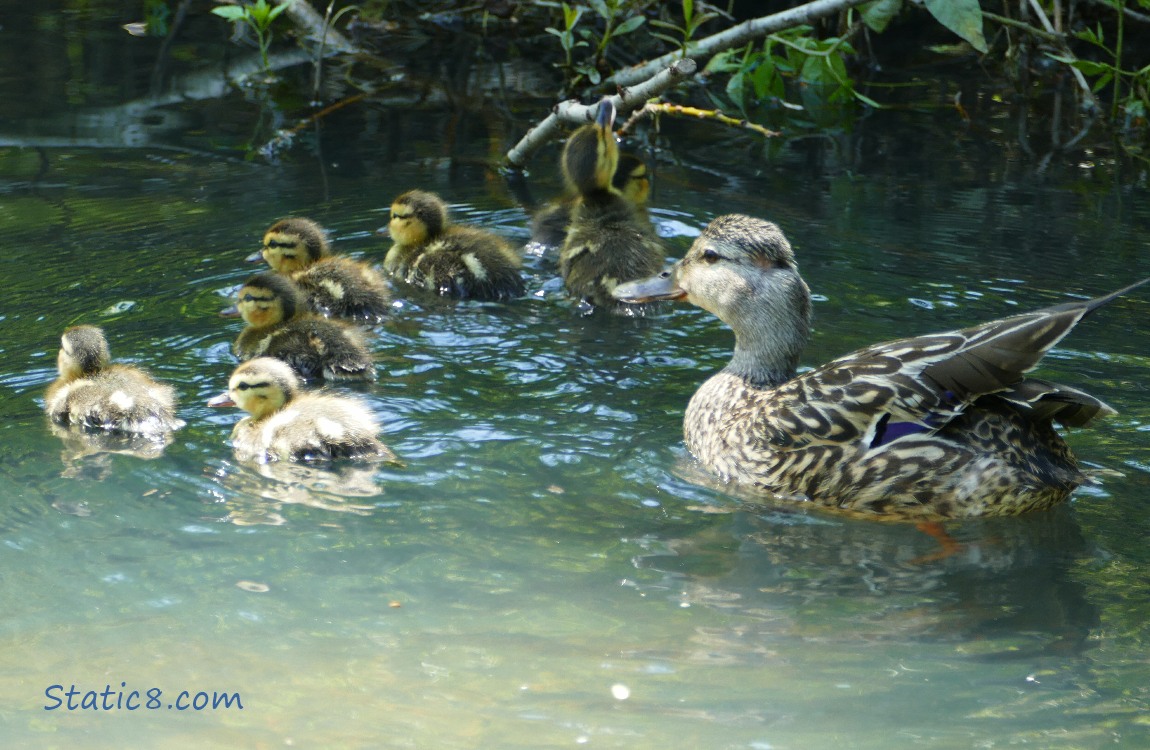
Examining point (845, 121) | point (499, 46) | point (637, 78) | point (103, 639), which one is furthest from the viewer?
point (499, 46)

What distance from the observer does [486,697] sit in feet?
9.21

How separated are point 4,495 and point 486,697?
5.57 ft

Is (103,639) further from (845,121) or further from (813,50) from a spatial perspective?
(845,121)

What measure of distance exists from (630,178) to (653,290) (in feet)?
5.65

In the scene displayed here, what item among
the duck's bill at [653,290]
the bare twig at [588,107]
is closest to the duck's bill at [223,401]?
the duck's bill at [653,290]

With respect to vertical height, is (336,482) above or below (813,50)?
below

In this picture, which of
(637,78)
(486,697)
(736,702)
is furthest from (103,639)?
(637,78)

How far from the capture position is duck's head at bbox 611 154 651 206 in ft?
20.6

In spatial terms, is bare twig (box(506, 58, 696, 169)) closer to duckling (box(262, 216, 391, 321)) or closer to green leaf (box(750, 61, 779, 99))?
green leaf (box(750, 61, 779, 99))

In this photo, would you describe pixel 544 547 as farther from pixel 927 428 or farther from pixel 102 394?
pixel 102 394

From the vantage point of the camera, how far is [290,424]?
13.3 ft

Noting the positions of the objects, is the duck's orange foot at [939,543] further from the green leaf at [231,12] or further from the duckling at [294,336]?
the green leaf at [231,12]

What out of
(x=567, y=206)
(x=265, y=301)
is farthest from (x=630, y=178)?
(x=265, y=301)

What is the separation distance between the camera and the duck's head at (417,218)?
572 cm
